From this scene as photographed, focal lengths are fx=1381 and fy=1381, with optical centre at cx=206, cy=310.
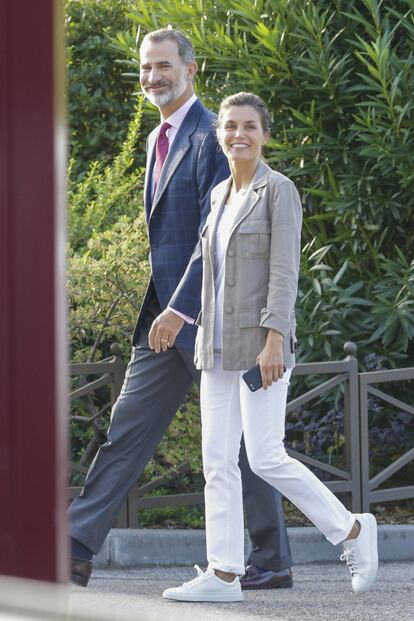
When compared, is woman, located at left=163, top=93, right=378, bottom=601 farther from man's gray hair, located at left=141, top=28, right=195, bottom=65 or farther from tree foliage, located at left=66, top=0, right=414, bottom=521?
tree foliage, located at left=66, top=0, right=414, bottom=521

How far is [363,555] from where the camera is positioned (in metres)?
4.92

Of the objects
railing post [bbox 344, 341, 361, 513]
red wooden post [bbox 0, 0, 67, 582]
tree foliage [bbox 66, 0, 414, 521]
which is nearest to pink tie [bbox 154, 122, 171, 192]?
tree foliage [bbox 66, 0, 414, 521]

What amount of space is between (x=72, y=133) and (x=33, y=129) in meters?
9.02

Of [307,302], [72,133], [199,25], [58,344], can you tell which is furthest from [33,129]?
[72,133]

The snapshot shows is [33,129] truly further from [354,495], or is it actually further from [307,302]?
[307,302]

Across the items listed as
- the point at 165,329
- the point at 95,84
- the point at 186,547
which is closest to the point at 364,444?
the point at 186,547

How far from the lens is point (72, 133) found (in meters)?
10.3

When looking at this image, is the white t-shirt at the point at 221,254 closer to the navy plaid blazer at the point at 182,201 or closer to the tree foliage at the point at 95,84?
the navy plaid blazer at the point at 182,201

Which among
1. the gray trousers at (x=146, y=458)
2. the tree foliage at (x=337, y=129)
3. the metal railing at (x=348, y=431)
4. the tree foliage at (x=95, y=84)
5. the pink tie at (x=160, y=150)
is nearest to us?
the gray trousers at (x=146, y=458)

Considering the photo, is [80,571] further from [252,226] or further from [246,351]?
[252,226]

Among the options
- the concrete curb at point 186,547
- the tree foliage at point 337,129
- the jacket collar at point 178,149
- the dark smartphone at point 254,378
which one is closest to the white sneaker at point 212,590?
the dark smartphone at point 254,378

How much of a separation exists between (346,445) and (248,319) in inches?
78.8

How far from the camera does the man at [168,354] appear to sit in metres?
5.12

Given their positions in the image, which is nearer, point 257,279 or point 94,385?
point 257,279
